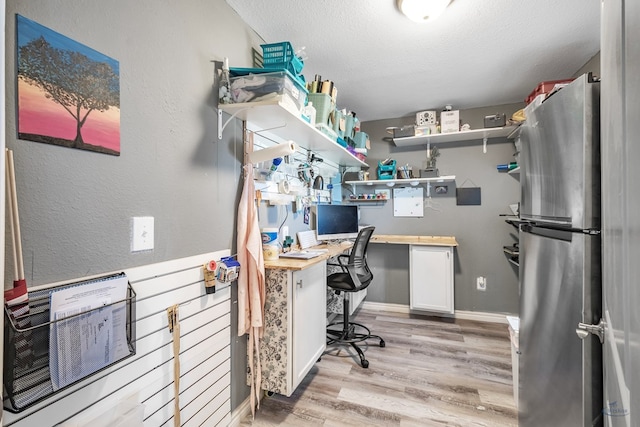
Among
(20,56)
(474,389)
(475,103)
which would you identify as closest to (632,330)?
(20,56)

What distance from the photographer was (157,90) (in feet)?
3.97

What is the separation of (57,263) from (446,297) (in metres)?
3.34

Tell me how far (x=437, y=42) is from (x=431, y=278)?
93.5 inches

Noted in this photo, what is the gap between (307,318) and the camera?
6.24 ft

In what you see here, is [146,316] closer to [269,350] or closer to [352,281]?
[269,350]

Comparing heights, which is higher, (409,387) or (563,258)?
(563,258)

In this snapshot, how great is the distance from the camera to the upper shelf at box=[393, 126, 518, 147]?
2.98 meters

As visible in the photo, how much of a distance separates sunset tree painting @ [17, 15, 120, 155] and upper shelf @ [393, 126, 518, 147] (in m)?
2.94

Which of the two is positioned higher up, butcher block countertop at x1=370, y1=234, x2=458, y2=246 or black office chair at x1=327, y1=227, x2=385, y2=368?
butcher block countertop at x1=370, y1=234, x2=458, y2=246

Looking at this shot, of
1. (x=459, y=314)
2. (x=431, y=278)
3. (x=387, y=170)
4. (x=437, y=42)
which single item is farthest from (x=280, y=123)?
(x=459, y=314)

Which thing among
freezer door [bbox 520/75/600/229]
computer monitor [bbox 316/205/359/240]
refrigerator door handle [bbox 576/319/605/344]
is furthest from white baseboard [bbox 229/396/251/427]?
freezer door [bbox 520/75/600/229]

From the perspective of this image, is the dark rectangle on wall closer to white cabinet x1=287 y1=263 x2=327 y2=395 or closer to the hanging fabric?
white cabinet x1=287 y1=263 x2=327 y2=395

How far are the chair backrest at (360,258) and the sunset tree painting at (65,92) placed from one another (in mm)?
1814

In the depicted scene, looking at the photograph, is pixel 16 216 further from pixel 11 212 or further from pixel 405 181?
pixel 405 181
